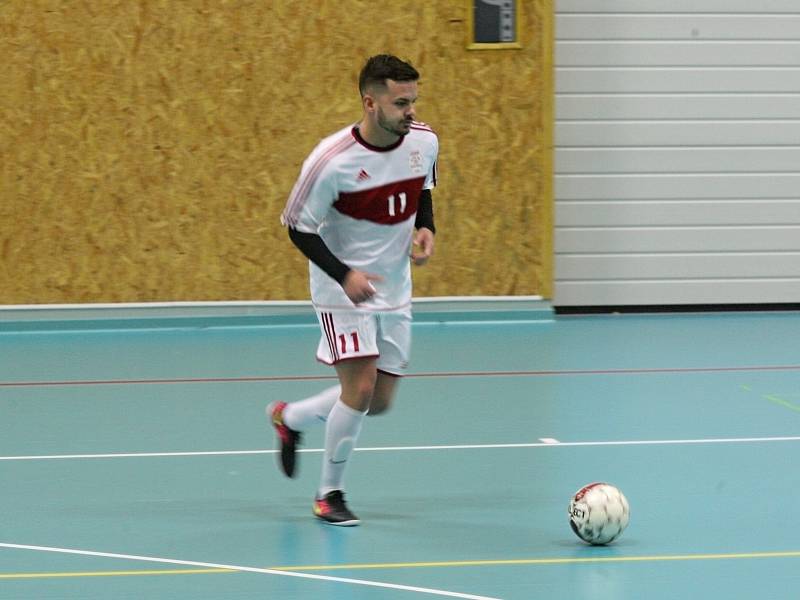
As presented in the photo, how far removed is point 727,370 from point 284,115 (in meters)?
4.36

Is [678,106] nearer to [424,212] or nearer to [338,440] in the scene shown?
[424,212]

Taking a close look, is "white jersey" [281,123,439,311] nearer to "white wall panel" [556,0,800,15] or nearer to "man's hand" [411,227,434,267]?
"man's hand" [411,227,434,267]

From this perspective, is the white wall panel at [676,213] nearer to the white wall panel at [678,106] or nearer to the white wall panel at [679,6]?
the white wall panel at [678,106]

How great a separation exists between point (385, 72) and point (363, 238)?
27.5 inches

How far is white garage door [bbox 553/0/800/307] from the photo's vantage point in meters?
12.3

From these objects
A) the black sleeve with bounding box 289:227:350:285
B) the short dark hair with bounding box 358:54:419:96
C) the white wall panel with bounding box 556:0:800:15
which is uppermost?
the white wall panel with bounding box 556:0:800:15

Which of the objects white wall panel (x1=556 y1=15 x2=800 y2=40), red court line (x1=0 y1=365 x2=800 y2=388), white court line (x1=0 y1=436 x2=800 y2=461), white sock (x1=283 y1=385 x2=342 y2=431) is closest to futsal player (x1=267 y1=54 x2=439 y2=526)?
white sock (x1=283 y1=385 x2=342 y2=431)

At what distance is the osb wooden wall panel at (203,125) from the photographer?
1127 centimetres

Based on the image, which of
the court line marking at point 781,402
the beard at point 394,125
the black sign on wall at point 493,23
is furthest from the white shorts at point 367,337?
the black sign on wall at point 493,23

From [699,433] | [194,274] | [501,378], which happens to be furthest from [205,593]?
[194,274]

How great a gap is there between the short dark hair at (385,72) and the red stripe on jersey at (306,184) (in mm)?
267

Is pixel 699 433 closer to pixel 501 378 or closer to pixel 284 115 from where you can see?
pixel 501 378

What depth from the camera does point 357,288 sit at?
533 cm

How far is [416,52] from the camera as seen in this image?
11.5m
